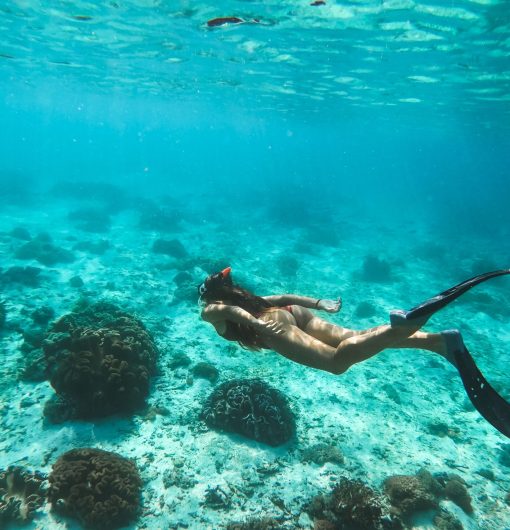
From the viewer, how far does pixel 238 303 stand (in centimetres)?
476

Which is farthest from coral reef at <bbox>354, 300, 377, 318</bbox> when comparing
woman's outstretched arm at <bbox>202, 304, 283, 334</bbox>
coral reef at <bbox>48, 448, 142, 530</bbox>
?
woman's outstretched arm at <bbox>202, 304, 283, 334</bbox>

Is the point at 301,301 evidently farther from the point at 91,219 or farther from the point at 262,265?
the point at 91,219

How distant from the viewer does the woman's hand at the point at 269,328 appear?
4.16 meters

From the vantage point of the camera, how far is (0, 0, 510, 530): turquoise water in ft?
22.2

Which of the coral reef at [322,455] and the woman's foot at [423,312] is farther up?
the woman's foot at [423,312]

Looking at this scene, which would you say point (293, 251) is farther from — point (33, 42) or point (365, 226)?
point (33, 42)

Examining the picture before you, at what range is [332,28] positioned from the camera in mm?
15570

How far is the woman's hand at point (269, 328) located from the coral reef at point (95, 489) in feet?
12.7

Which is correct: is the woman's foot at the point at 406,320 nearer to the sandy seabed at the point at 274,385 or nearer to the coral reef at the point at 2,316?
the sandy seabed at the point at 274,385

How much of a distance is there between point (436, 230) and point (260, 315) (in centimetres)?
3711

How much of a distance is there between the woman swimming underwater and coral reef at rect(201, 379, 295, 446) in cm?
337

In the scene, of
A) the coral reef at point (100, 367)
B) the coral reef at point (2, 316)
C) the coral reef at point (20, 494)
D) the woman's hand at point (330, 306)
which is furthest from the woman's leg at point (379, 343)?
A: the coral reef at point (2, 316)

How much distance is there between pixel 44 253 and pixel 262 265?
37.6 ft

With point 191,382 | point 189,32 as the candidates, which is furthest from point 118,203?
point 191,382
